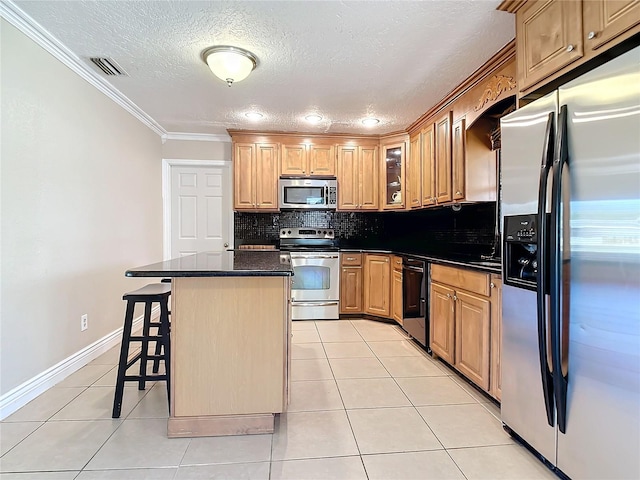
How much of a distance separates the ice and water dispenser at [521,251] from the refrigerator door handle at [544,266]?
11 centimetres

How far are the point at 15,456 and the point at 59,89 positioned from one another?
2292mm

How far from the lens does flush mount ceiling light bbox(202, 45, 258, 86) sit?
2.38 meters

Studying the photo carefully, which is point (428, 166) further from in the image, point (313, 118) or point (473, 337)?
point (473, 337)

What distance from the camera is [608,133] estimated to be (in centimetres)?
123

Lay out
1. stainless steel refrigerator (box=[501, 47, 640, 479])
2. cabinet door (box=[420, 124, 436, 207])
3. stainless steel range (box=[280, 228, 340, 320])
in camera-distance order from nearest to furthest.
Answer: stainless steel refrigerator (box=[501, 47, 640, 479]) < cabinet door (box=[420, 124, 436, 207]) < stainless steel range (box=[280, 228, 340, 320])

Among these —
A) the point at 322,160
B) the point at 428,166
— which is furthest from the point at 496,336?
the point at 322,160

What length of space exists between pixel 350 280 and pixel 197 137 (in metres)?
2.71

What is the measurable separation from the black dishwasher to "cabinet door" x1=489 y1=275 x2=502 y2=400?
0.94 m

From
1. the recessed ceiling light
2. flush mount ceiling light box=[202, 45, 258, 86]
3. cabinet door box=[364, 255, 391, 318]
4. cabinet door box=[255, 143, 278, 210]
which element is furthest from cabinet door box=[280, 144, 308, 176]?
flush mount ceiling light box=[202, 45, 258, 86]

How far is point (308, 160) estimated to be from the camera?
4457 millimetres

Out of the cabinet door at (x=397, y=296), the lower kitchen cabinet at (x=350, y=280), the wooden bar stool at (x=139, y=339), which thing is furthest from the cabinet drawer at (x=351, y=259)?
the wooden bar stool at (x=139, y=339)

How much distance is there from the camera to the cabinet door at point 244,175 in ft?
14.3

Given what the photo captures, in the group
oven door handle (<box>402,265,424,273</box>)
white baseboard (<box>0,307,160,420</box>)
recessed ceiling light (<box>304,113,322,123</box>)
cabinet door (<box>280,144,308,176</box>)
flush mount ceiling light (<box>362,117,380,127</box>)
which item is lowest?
white baseboard (<box>0,307,160,420</box>)

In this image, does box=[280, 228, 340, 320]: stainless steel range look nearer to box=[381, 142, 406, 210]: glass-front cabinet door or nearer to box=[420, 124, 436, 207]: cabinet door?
box=[381, 142, 406, 210]: glass-front cabinet door
